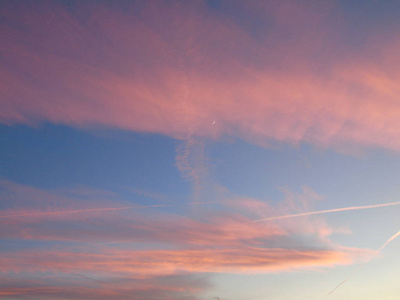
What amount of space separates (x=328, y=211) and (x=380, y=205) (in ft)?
40.8

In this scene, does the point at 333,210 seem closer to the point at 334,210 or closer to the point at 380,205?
the point at 334,210

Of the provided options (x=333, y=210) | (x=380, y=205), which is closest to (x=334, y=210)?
(x=333, y=210)

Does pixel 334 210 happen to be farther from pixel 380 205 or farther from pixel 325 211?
pixel 380 205

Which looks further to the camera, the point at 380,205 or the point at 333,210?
the point at 333,210

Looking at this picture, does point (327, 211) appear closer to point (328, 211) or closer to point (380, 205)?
point (328, 211)

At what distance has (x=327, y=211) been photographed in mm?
69375

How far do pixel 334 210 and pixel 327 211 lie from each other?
207 centimetres

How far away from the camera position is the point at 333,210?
2746 inches

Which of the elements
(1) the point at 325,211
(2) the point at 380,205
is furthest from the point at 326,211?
(2) the point at 380,205

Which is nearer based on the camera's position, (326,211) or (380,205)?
(380,205)

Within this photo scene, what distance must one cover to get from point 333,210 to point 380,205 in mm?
11092

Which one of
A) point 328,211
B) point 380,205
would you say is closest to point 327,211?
point 328,211

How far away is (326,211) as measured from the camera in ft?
228

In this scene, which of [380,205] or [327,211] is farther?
[327,211]
